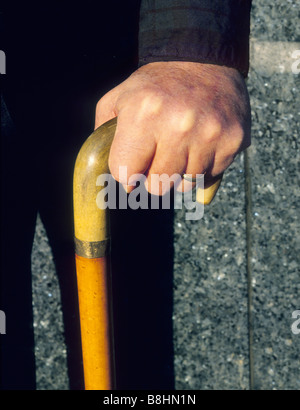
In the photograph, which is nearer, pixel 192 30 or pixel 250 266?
pixel 192 30

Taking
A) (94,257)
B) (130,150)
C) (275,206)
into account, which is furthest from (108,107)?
(275,206)

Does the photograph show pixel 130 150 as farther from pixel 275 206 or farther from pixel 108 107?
pixel 275 206

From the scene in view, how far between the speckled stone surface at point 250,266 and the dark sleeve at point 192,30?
58 cm

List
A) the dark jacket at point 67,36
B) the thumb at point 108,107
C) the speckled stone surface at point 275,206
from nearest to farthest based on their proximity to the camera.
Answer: the thumb at point 108,107 → the dark jacket at point 67,36 → the speckled stone surface at point 275,206

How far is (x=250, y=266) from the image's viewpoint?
1.44 m

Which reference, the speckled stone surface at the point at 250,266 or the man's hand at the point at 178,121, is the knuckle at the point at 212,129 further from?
the speckled stone surface at the point at 250,266

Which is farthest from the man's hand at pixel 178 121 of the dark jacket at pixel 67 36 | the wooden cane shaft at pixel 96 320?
the wooden cane shaft at pixel 96 320

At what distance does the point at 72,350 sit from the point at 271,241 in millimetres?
767

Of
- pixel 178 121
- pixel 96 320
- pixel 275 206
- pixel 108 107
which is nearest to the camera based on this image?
pixel 178 121

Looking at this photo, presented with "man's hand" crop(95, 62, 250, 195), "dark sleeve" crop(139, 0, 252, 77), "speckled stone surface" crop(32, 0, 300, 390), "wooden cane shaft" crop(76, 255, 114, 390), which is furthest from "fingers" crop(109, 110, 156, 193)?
"speckled stone surface" crop(32, 0, 300, 390)

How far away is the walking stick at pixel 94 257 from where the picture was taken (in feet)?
2.72

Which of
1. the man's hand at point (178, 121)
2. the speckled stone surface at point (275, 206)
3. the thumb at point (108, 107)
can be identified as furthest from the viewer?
the speckled stone surface at point (275, 206)

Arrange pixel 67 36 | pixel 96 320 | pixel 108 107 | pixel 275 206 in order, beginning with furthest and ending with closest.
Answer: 1. pixel 275 206
2. pixel 67 36
3. pixel 96 320
4. pixel 108 107

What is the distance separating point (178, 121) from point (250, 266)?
0.86 m
